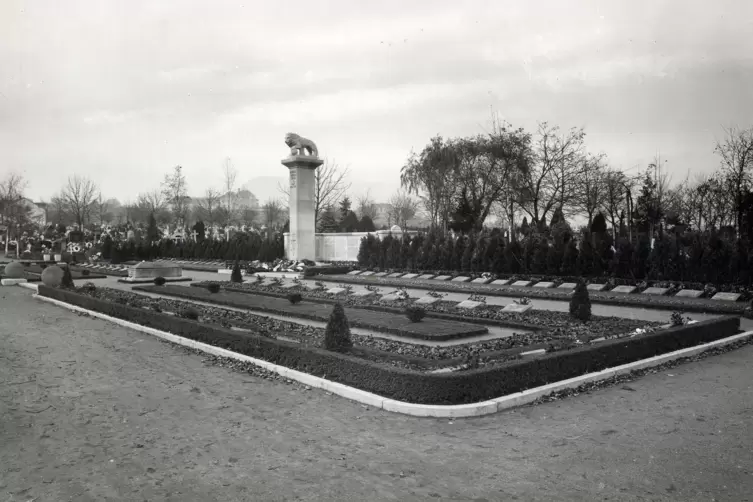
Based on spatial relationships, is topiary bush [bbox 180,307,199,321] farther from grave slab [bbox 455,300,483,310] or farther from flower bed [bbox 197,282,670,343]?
grave slab [bbox 455,300,483,310]

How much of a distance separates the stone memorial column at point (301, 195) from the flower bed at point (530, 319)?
45.8ft

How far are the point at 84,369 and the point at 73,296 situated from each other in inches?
367

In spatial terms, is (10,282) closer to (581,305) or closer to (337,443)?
(581,305)

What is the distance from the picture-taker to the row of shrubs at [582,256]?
18.8 meters

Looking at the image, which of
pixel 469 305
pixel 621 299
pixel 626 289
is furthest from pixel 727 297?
pixel 469 305

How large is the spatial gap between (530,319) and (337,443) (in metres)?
7.96

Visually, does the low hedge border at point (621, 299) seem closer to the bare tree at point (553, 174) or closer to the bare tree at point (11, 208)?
the bare tree at point (553, 174)

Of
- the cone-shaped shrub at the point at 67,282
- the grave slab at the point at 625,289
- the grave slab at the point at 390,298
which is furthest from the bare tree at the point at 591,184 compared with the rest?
the cone-shaped shrub at the point at 67,282

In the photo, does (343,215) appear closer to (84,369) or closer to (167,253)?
(167,253)

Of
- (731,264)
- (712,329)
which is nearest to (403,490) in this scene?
(712,329)

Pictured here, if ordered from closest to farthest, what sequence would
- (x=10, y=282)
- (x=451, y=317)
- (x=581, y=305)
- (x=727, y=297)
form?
(x=581, y=305) < (x=451, y=317) < (x=727, y=297) < (x=10, y=282)

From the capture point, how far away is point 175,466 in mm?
4988

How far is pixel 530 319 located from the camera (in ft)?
41.4

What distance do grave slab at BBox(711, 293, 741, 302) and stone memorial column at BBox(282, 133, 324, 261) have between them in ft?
63.6
